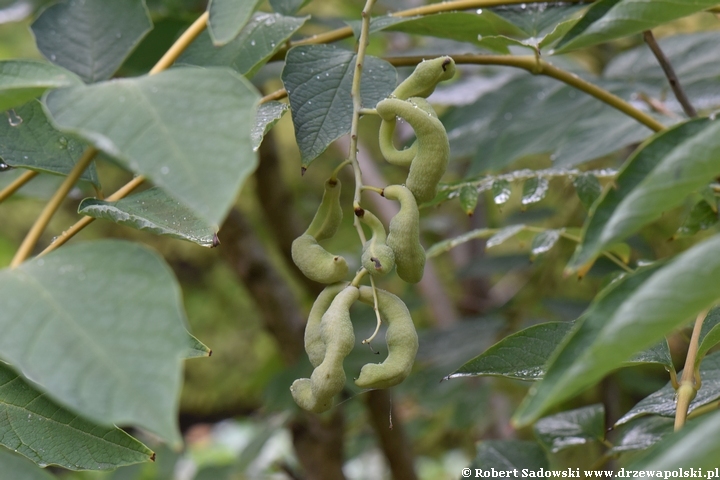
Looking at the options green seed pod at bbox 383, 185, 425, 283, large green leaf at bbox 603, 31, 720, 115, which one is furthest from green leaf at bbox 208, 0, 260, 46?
large green leaf at bbox 603, 31, 720, 115

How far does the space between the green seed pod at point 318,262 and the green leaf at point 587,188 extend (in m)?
0.29

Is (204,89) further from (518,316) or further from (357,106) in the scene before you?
(518,316)

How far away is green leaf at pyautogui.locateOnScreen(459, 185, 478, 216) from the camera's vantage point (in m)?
0.53

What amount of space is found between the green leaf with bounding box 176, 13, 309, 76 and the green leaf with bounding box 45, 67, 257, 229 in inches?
6.5

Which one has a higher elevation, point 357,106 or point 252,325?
point 357,106

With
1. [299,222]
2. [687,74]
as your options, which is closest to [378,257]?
[687,74]

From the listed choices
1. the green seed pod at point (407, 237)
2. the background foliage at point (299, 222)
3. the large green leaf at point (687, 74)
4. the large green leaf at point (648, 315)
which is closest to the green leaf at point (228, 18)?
the background foliage at point (299, 222)

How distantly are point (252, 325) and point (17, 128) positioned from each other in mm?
1320

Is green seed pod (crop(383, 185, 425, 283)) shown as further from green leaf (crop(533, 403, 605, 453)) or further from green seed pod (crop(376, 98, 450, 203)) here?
green leaf (crop(533, 403, 605, 453))

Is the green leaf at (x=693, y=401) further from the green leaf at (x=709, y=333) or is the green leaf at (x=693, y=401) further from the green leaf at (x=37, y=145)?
the green leaf at (x=37, y=145)

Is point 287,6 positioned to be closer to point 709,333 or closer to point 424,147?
point 424,147

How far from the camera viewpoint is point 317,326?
33 centimetres

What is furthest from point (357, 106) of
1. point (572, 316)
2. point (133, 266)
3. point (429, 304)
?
point (429, 304)

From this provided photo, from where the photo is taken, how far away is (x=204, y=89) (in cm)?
26
